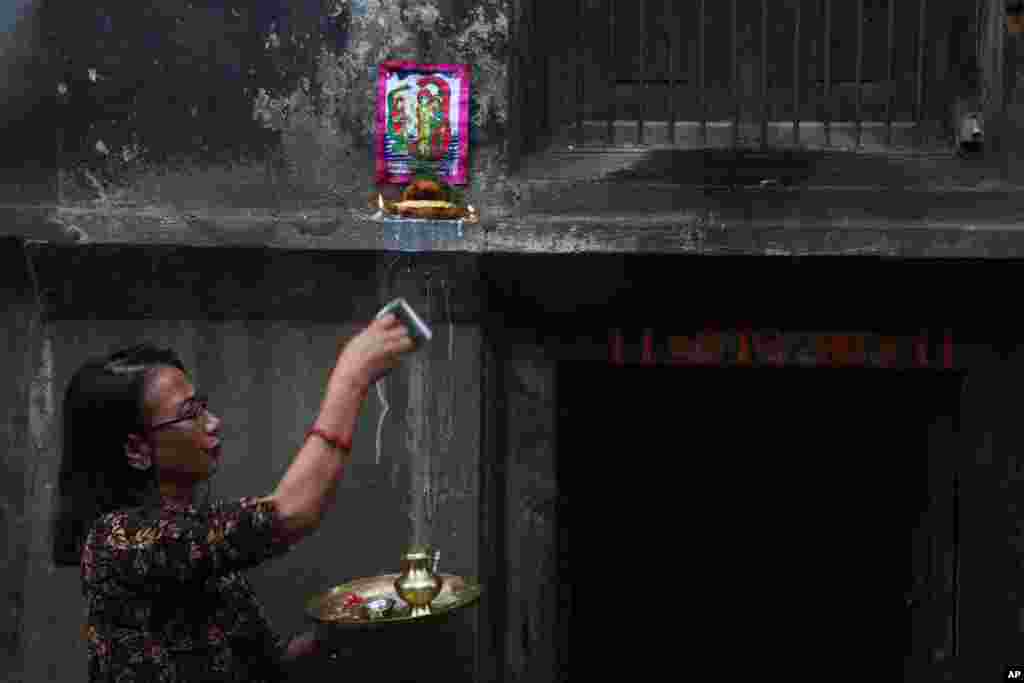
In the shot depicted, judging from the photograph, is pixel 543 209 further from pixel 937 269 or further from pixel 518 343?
pixel 937 269

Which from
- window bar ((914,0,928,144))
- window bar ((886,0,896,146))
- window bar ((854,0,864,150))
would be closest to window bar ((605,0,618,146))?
window bar ((854,0,864,150))

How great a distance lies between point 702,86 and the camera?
187 inches

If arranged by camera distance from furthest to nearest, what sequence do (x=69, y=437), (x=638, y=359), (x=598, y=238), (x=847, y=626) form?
(x=847, y=626) < (x=638, y=359) < (x=598, y=238) < (x=69, y=437)

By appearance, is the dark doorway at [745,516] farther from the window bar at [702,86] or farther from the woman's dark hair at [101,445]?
the woman's dark hair at [101,445]

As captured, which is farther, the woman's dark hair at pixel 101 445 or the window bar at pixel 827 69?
the window bar at pixel 827 69

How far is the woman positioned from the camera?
108 inches

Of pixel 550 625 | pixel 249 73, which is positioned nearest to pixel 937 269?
pixel 550 625

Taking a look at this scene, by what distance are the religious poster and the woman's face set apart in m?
1.75

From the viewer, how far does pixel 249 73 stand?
4629 mm

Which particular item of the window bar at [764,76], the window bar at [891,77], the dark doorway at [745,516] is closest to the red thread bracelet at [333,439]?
the window bar at [764,76]

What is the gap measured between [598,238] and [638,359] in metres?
0.58

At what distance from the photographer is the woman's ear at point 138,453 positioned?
3.00 metres

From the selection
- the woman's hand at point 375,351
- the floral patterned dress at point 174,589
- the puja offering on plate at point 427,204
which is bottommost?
the floral patterned dress at point 174,589

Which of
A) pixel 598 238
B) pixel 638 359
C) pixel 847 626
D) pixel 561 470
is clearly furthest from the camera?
pixel 847 626
